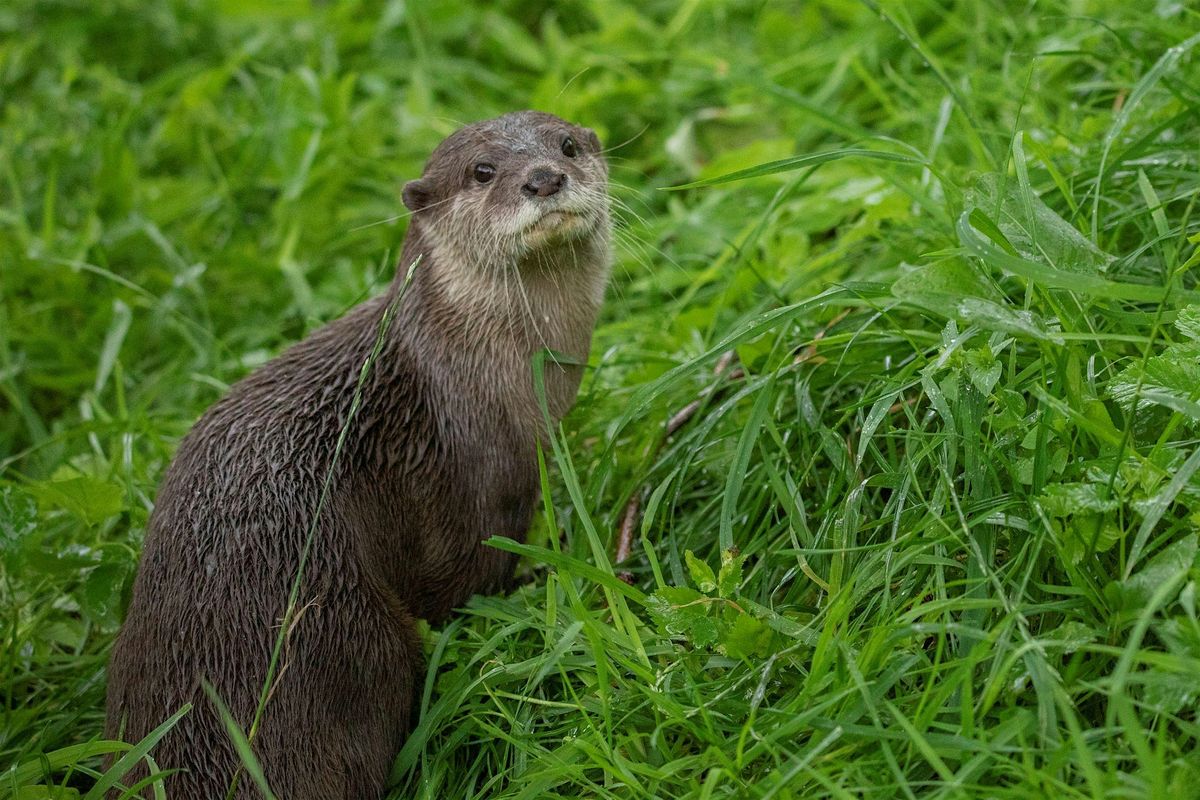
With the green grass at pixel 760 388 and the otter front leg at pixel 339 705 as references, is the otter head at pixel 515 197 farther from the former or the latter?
the otter front leg at pixel 339 705

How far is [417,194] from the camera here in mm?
2805

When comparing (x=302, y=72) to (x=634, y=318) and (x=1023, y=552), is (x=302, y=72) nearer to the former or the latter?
(x=634, y=318)

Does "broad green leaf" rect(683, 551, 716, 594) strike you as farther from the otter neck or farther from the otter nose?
the otter nose

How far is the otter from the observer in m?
2.26

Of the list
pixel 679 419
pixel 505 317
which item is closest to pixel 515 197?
pixel 505 317

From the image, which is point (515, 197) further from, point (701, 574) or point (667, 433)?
point (701, 574)

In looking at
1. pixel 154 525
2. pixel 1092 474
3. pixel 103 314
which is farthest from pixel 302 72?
pixel 1092 474

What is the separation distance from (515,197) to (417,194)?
316 millimetres

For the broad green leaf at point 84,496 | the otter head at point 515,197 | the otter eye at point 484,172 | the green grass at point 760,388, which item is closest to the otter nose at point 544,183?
the otter head at point 515,197

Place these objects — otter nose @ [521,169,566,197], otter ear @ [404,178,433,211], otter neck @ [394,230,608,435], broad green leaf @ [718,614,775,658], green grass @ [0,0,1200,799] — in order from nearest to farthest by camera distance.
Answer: green grass @ [0,0,1200,799]
broad green leaf @ [718,614,775,658]
otter nose @ [521,169,566,197]
otter neck @ [394,230,608,435]
otter ear @ [404,178,433,211]

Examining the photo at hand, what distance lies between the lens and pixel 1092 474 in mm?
1968

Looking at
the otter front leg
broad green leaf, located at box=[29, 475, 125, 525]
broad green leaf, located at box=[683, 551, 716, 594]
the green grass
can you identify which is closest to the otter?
the otter front leg

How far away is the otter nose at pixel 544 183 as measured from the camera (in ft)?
8.38

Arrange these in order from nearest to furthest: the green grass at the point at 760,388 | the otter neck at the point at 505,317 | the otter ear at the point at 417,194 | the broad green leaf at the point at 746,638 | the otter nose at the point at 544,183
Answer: the green grass at the point at 760,388
the broad green leaf at the point at 746,638
the otter nose at the point at 544,183
the otter neck at the point at 505,317
the otter ear at the point at 417,194
